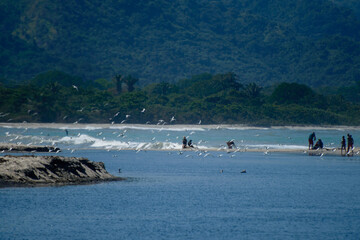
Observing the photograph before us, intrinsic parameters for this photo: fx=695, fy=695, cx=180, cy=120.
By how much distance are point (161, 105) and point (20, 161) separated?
13300 centimetres

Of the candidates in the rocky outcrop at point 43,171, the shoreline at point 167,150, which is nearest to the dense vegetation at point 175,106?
the shoreline at point 167,150

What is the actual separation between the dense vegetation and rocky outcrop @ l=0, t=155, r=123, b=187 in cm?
10216

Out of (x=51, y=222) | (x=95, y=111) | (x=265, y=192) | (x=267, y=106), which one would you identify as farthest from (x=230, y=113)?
(x=51, y=222)

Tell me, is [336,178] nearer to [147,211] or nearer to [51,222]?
[147,211]

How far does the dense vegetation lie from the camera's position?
475 ft

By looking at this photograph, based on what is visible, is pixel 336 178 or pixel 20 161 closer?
pixel 20 161

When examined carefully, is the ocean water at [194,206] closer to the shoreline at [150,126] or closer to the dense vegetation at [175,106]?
the shoreline at [150,126]

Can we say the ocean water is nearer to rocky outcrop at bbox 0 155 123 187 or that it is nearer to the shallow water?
the shallow water

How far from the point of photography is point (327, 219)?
89.2 feet

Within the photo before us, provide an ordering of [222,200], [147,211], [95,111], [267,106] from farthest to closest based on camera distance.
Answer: [267,106], [95,111], [222,200], [147,211]

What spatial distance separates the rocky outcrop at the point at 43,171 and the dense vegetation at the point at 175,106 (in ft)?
335

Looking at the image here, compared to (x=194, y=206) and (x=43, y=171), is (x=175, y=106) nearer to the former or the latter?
(x=43, y=171)

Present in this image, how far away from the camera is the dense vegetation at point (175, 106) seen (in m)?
145

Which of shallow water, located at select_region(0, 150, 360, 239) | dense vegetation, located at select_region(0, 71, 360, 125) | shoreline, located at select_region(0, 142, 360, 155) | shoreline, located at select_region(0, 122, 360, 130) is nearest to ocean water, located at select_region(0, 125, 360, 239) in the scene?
shallow water, located at select_region(0, 150, 360, 239)
